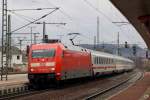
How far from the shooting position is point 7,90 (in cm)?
2900

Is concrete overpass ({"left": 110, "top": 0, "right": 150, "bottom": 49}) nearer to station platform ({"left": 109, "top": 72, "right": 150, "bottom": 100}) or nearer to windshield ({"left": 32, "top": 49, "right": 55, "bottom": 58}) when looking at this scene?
station platform ({"left": 109, "top": 72, "right": 150, "bottom": 100})

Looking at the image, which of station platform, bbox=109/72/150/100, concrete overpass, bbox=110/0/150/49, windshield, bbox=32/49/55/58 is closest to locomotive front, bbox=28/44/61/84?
windshield, bbox=32/49/55/58

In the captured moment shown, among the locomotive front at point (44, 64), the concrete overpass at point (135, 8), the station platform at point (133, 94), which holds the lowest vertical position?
the station platform at point (133, 94)

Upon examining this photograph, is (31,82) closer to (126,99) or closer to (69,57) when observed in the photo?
(69,57)

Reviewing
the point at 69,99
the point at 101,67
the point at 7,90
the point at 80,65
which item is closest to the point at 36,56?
the point at 7,90

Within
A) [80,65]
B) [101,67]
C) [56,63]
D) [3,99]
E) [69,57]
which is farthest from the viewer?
[101,67]

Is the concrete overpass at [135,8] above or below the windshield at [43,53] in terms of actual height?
above

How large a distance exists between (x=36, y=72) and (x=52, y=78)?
3.82 ft

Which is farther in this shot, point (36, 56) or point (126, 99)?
point (36, 56)

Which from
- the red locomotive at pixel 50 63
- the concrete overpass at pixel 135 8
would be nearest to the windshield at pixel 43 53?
the red locomotive at pixel 50 63

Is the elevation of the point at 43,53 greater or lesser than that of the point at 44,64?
greater

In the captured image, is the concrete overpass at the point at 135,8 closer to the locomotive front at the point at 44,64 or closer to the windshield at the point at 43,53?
the locomotive front at the point at 44,64

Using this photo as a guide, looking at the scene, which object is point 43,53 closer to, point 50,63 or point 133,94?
point 50,63

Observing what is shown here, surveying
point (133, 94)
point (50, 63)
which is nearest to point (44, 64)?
point (50, 63)
